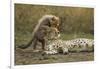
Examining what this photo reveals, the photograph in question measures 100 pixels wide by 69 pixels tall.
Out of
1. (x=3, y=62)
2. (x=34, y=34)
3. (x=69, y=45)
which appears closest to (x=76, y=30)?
(x=69, y=45)

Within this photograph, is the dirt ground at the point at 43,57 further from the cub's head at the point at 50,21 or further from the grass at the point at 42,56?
the cub's head at the point at 50,21

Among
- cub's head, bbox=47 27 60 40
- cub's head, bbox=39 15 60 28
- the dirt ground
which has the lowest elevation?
the dirt ground

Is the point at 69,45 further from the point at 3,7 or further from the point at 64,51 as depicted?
the point at 3,7

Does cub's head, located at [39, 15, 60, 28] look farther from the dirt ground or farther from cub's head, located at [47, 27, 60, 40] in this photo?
the dirt ground

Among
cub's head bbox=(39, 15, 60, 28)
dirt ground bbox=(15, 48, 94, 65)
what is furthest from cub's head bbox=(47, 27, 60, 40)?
dirt ground bbox=(15, 48, 94, 65)

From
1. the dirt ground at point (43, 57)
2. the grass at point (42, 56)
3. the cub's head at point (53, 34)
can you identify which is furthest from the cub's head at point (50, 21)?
the dirt ground at point (43, 57)

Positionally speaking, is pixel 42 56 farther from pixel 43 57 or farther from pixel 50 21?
pixel 50 21

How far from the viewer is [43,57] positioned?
96.6 inches

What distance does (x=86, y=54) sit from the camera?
8.84 ft

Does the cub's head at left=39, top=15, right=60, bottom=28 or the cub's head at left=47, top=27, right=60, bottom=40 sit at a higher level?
the cub's head at left=39, top=15, right=60, bottom=28

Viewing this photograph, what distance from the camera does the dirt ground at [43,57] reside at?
2.35m

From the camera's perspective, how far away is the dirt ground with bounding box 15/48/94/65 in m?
2.35

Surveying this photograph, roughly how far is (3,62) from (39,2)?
861 millimetres

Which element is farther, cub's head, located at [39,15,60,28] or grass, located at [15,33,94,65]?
cub's head, located at [39,15,60,28]
